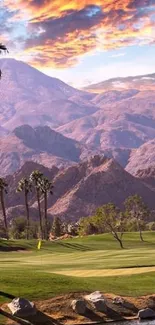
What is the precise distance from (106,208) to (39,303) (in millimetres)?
70179

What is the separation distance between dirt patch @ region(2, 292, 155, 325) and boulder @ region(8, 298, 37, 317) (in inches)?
17.2

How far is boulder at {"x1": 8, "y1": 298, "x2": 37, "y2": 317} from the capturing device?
3186cm

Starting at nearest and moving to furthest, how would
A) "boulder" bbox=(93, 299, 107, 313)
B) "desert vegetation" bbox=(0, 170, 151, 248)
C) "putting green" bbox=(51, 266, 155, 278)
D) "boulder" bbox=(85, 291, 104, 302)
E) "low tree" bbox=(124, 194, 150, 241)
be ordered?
1. "boulder" bbox=(93, 299, 107, 313)
2. "boulder" bbox=(85, 291, 104, 302)
3. "putting green" bbox=(51, 266, 155, 278)
4. "desert vegetation" bbox=(0, 170, 151, 248)
5. "low tree" bbox=(124, 194, 150, 241)

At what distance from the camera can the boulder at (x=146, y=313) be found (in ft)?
110

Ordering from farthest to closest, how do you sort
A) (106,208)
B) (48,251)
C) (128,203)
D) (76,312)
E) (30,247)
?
(128,203), (106,208), (30,247), (48,251), (76,312)

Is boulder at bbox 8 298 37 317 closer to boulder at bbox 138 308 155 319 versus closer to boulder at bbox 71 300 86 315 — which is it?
boulder at bbox 71 300 86 315

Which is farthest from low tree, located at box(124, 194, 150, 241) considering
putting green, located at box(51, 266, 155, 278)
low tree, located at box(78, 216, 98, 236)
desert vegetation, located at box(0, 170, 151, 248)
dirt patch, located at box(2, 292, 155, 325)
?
dirt patch, located at box(2, 292, 155, 325)

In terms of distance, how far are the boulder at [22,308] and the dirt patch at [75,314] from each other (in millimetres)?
436

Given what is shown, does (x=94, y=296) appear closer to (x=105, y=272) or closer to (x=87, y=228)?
(x=105, y=272)

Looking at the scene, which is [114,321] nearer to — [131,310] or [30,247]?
[131,310]

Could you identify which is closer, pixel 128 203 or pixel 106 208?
pixel 106 208

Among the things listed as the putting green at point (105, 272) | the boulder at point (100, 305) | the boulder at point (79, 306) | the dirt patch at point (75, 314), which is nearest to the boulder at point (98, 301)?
the boulder at point (100, 305)

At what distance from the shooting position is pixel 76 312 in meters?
33.4

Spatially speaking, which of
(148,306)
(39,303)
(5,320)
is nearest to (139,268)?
(148,306)
